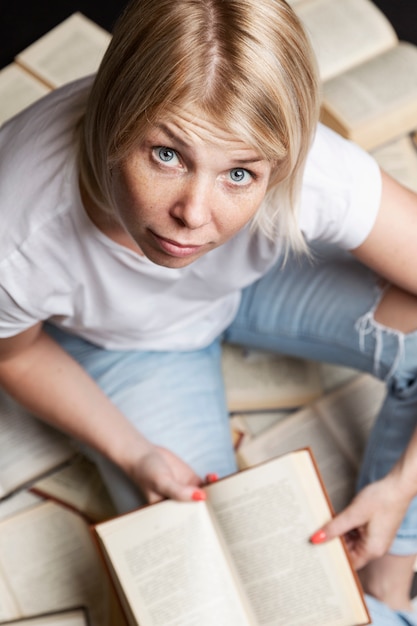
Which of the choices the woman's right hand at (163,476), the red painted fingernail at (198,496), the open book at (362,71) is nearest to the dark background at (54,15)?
the open book at (362,71)

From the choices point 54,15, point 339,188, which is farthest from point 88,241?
point 54,15

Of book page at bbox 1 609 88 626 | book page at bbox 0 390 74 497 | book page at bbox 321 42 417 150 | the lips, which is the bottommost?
book page at bbox 1 609 88 626

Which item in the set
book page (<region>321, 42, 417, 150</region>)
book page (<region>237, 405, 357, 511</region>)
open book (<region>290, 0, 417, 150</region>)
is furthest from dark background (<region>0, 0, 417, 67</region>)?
book page (<region>237, 405, 357, 511</region>)

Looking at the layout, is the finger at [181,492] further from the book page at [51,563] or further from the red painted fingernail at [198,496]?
the book page at [51,563]

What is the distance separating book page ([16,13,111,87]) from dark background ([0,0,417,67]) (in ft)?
0.55

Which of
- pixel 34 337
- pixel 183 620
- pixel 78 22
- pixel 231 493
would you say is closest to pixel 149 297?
pixel 34 337

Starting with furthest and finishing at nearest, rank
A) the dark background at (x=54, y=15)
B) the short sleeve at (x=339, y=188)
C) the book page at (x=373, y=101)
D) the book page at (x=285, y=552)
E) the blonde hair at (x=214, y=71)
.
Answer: the dark background at (x=54, y=15)
the book page at (x=373, y=101)
the book page at (x=285, y=552)
the short sleeve at (x=339, y=188)
the blonde hair at (x=214, y=71)

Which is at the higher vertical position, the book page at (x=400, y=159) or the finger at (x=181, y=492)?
the book page at (x=400, y=159)

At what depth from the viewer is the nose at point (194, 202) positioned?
0.81 meters

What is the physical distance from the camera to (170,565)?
1.14 m

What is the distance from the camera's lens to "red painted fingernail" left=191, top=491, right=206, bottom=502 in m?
1.14

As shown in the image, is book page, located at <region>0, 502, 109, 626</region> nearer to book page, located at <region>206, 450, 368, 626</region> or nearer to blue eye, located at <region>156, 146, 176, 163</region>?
book page, located at <region>206, 450, 368, 626</region>

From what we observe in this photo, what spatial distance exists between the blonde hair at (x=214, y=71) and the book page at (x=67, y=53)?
0.87 meters

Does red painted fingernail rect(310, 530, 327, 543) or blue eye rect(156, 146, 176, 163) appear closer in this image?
blue eye rect(156, 146, 176, 163)
